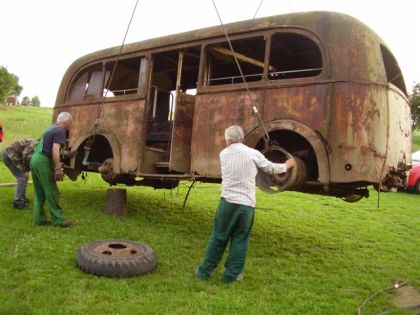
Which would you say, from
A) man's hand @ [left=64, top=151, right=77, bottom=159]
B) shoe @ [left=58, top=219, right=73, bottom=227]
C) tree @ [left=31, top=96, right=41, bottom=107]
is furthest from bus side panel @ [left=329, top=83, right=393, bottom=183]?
tree @ [left=31, top=96, right=41, bottom=107]

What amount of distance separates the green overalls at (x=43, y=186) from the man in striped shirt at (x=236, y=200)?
9.04 feet

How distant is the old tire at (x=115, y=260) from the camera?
472 centimetres

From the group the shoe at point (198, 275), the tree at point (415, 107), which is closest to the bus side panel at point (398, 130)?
the shoe at point (198, 275)

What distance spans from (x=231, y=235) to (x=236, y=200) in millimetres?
408

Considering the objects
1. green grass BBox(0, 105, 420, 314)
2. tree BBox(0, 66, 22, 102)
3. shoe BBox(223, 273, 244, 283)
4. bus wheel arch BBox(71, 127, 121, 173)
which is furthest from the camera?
tree BBox(0, 66, 22, 102)

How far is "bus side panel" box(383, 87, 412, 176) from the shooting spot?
17.9ft

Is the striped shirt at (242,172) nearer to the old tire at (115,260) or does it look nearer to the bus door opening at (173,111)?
the old tire at (115,260)

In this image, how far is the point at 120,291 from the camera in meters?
4.32

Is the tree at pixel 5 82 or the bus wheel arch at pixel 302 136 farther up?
the tree at pixel 5 82

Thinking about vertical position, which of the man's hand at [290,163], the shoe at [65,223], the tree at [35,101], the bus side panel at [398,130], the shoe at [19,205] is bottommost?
the shoe at [65,223]

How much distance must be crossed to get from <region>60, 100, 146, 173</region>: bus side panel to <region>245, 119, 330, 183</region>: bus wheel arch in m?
2.17

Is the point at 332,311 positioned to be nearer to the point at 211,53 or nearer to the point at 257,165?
the point at 257,165

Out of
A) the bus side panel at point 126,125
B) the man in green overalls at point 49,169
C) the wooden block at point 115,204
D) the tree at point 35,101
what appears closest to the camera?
the man in green overalls at point 49,169

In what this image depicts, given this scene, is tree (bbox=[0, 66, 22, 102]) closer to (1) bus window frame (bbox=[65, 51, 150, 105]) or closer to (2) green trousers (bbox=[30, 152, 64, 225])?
(1) bus window frame (bbox=[65, 51, 150, 105])
